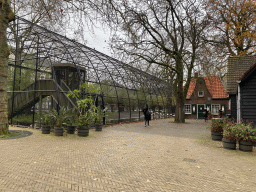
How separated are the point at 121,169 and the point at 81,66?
1314 centimetres

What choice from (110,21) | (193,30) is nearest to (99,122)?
(110,21)

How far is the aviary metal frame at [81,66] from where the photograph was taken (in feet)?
46.4

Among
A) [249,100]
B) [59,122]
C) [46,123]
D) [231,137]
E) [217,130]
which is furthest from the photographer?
[46,123]

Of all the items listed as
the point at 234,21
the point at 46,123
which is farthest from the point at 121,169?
the point at 234,21

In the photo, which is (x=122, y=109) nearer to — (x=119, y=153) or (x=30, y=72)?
(x=30, y=72)

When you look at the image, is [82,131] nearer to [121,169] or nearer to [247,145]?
[121,169]

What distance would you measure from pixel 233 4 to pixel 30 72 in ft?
68.7

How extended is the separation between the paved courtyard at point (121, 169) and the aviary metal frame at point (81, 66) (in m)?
6.33

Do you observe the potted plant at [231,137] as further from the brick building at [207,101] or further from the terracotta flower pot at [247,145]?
the brick building at [207,101]

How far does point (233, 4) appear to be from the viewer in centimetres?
2044

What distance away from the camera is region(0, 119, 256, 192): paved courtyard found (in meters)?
4.46

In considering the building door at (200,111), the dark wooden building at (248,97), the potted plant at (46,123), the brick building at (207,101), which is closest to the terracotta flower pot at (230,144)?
the dark wooden building at (248,97)

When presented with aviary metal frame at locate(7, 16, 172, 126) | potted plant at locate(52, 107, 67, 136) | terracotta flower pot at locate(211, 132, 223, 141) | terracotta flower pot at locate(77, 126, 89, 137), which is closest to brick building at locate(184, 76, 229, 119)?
aviary metal frame at locate(7, 16, 172, 126)

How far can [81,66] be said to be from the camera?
17281mm
